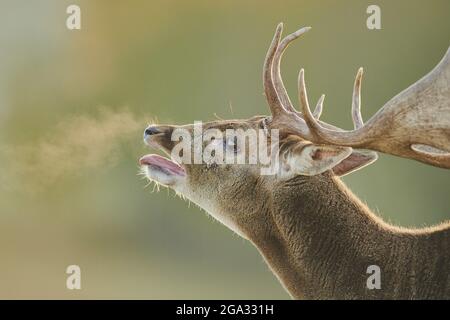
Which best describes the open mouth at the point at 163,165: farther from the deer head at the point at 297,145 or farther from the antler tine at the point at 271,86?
the antler tine at the point at 271,86

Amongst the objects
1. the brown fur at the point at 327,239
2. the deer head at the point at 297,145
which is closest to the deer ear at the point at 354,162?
the deer head at the point at 297,145

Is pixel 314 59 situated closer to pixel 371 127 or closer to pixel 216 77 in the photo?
pixel 216 77

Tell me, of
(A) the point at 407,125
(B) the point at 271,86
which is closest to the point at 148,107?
(B) the point at 271,86

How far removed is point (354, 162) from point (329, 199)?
0.62 metres

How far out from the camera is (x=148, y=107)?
66.9 ft

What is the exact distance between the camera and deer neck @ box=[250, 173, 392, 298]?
23.8ft

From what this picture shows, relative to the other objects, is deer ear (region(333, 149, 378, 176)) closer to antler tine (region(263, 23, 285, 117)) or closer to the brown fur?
the brown fur

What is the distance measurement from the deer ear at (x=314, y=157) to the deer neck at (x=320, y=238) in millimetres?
122

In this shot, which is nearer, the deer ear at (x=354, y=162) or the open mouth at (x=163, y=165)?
the deer ear at (x=354, y=162)

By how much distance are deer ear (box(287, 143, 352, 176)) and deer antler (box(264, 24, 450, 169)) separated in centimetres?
11

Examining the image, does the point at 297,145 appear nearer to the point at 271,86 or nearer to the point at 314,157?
the point at 314,157

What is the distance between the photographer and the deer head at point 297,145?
690cm

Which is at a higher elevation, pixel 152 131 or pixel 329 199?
pixel 152 131

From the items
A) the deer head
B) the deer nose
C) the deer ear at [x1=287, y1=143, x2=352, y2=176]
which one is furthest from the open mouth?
the deer ear at [x1=287, y1=143, x2=352, y2=176]
